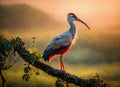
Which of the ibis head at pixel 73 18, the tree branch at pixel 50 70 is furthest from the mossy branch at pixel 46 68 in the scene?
the ibis head at pixel 73 18

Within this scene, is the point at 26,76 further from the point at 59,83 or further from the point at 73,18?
the point at 73,18

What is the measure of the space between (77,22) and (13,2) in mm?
591

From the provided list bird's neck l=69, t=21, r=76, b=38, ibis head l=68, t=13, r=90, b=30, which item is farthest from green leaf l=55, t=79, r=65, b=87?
ibis head l=68, t=13, r=90, b=30

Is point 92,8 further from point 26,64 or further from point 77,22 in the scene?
point 26,64

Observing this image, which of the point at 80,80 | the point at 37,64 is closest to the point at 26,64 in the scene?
the point at 37,64

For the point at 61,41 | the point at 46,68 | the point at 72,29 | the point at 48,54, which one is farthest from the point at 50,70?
the point at 72,29

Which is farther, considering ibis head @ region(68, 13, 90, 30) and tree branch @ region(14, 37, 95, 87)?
ibis head @ region(68, 13, 90, 30)

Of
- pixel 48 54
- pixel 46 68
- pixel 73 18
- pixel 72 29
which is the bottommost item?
pixel 46 68

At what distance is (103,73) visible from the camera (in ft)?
A: 18.1

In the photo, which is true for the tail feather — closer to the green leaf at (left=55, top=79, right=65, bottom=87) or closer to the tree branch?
the tree branch

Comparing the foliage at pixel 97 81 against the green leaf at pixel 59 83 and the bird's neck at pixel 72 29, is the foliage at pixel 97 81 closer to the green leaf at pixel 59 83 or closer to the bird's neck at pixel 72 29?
the green leaf at pixel 59 83

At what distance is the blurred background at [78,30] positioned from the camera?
5.50 metres

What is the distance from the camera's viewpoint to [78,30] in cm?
548

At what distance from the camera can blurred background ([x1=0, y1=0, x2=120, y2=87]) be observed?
5.50 meters
